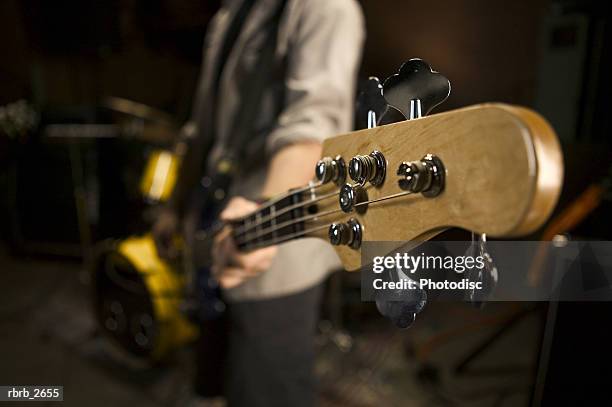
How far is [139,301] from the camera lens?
159cm

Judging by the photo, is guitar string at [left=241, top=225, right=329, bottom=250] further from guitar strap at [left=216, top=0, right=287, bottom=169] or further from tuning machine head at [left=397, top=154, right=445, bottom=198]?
guitar strap at [left=216, top=0, right=287, bottom=169]

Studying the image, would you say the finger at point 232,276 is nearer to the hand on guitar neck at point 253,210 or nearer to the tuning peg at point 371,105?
the hand on guitar neck at point 253,210

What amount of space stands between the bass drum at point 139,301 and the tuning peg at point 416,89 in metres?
1.30

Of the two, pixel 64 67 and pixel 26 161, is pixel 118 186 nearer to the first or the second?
pixel 26 161

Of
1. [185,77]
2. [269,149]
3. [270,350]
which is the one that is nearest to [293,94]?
[269,149]

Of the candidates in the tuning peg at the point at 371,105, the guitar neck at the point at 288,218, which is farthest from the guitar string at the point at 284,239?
the tuning peg at the point at 371,105

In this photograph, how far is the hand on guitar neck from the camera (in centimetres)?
58

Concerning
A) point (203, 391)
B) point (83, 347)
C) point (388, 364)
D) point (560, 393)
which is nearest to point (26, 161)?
point (83, 347)

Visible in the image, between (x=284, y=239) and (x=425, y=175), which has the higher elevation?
(x=425, y=175)

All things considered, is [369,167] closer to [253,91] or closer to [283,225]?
[283,225]

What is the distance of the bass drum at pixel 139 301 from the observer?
4.95ft

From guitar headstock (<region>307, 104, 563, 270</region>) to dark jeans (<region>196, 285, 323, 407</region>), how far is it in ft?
1.86

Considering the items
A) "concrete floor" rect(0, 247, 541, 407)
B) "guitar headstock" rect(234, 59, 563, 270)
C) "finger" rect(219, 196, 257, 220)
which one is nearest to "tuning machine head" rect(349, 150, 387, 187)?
"guitar headstock" rect(234, 59, 563, 270)

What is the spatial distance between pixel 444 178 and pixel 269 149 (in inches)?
16.7
